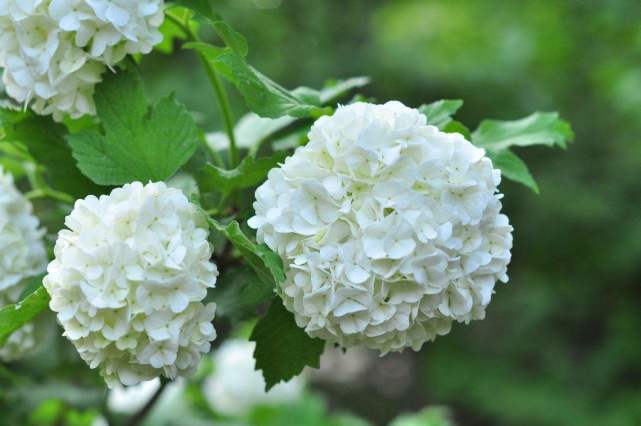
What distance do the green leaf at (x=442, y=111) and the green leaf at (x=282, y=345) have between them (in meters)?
0.30

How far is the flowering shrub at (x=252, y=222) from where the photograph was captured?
0.89 metres

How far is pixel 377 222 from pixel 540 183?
4480 mm

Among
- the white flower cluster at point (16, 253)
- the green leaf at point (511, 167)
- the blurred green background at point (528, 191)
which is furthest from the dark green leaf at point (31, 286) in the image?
the blurred green background at point (528, 191)

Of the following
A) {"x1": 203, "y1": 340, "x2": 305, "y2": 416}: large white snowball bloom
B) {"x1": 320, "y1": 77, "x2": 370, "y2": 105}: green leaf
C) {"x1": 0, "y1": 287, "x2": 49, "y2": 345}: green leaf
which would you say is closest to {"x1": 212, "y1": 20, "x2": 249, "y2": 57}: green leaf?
{"x1": 320, "y1": 77, "x2": 370, "y2": 105}: green leaf

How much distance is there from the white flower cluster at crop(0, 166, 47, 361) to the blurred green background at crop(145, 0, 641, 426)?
3.54 metres

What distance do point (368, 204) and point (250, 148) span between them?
510 millimetres

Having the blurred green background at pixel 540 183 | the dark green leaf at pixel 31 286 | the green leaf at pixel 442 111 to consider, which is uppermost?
the green leaf at pixel 442 111

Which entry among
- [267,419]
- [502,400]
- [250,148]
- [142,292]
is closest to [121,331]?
[142,292]

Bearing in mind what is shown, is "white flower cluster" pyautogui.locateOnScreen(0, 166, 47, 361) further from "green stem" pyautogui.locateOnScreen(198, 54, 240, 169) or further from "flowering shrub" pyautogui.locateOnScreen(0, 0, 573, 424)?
"green stem" pyautogui.locateOnScreen(198, 54, 240, 169)

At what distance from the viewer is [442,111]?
1.09 meters

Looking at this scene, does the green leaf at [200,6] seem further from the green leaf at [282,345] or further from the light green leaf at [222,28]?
the green leaf at [282,345]

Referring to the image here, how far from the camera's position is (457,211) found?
90 centimetres

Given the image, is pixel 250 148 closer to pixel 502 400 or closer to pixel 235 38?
pixel 235 38

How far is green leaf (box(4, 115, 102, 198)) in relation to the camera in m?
1.16
